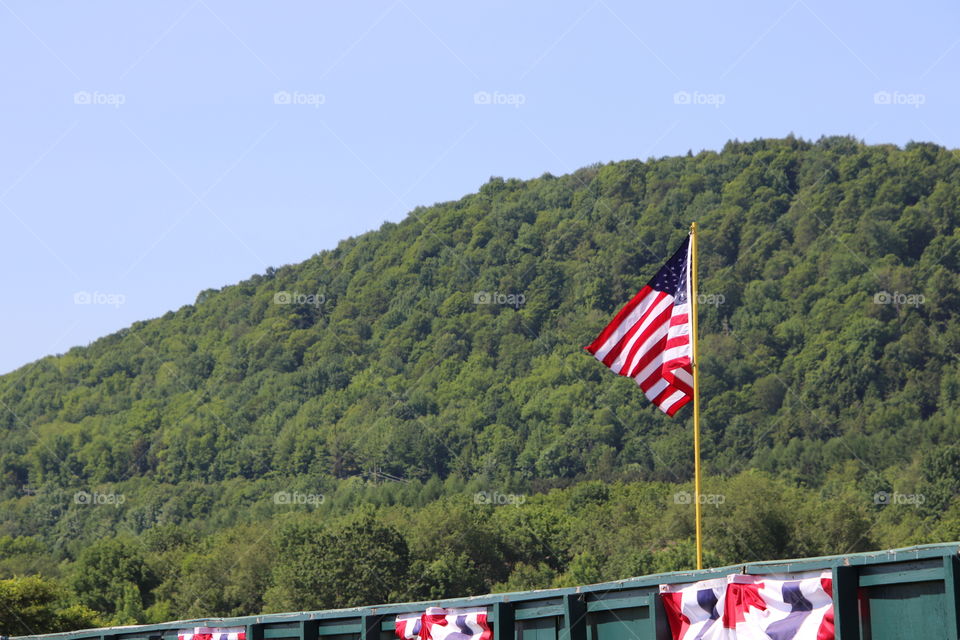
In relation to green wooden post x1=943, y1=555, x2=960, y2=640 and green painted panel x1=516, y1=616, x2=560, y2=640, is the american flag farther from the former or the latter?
green wooden post x1=943, y1=555, x2=960, y2=640

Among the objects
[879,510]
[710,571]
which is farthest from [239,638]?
[879,510]

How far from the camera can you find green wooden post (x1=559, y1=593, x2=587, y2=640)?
1523cm

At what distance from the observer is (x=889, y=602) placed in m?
12.5

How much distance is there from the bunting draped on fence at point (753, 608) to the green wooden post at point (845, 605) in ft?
0.56

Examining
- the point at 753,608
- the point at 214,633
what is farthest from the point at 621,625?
the point at 214,633

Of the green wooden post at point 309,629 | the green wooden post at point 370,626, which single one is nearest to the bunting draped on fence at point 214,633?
the green wooden post at point 309,629

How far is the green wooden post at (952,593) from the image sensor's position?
11.7m

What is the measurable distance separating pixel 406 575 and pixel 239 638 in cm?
7284

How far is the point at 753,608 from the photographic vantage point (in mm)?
13453

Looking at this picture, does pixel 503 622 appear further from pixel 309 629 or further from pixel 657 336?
pixel 657 336

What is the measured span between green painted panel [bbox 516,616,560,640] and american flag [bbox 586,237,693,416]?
7538 mm

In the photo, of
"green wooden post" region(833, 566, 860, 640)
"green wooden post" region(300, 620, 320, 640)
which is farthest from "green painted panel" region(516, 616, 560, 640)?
"green wooden post" region(833, 566, 860, 640)

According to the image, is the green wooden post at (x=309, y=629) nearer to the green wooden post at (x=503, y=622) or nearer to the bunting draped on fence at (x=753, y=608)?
the green wooden post at (x=503, y=622)

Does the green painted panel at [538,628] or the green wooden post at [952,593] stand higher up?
the green wooden post at [952,593]
